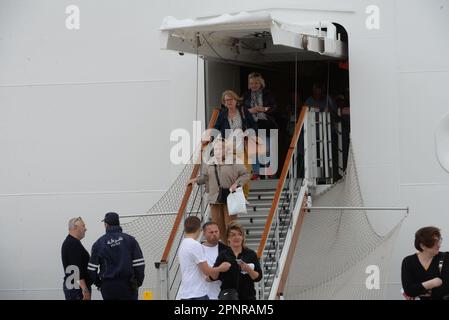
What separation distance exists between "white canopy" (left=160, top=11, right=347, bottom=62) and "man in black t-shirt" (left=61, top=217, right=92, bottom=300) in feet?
7.52

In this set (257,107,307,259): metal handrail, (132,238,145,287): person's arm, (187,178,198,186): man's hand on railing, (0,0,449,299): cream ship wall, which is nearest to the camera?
(257,107,307,259): metal handrail

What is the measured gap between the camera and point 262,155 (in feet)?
49.5

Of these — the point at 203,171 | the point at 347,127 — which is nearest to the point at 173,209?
the point at 203,171

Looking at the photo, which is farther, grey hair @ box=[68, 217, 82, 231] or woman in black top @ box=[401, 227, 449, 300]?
grey hair @ box=[68, 217, 82, 231]

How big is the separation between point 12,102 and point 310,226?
406 cm

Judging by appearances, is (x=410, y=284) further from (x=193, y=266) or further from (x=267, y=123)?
(x=267, y=123)

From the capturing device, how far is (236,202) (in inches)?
521

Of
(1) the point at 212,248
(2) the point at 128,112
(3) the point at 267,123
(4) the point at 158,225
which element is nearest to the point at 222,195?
(4) the point at 158,225

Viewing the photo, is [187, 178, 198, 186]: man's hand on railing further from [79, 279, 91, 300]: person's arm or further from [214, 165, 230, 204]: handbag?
[79, 279, 91, 300]: person's arm

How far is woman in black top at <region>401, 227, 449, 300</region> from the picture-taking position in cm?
1128

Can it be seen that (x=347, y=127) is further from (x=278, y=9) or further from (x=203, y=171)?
(x=203, y=171)

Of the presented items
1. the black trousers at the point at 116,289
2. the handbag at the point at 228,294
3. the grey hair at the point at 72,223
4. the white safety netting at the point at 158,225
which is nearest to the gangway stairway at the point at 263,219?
the white safety netting at the point at 158,225

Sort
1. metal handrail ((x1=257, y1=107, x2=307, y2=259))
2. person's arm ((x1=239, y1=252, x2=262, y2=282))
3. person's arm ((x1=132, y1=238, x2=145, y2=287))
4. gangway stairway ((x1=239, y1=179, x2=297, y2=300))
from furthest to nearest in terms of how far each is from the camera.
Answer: gangway stairway ((x1=239, y1=179, x2=297, y2=300)) < person's arm ((x1=132, y1=238, x2=145, y2=287)) < metal handrail ((x1=257, y1=107, x2=307, y2=259)) < person's arm ((x1=239, y1=252, x2=262, y2=282))

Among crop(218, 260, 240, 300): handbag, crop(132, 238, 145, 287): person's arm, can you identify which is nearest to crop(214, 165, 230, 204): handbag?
crop(132, 238, 145, 287): person's arm
